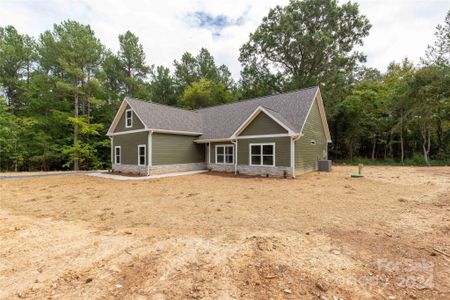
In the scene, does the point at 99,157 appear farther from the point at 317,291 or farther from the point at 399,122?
the point at 399,122

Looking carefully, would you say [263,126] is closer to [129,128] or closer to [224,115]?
[224,115]

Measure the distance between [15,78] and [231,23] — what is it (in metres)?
24.6

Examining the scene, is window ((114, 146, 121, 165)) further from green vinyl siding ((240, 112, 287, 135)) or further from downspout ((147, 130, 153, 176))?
green vinyl siding ((240, 112, 287, 135))

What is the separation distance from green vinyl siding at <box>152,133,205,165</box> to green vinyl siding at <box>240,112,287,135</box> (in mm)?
4885

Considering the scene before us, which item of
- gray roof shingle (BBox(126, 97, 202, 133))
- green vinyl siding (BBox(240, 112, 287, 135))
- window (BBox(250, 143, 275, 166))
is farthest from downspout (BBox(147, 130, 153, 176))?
window (BBox(250, 143, 275, 166))

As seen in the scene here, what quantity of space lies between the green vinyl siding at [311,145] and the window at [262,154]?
1489 millimetres

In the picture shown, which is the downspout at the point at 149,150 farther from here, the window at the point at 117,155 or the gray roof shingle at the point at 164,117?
the window at the point at 117,155

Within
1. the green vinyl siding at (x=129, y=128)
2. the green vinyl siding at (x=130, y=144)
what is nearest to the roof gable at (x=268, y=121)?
the green vinyl siding at (x=130, y=144)

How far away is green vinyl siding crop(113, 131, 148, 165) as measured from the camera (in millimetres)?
14762

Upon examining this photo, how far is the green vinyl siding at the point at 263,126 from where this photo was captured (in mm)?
12782

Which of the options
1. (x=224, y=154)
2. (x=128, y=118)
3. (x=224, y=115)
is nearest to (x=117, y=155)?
(x=128, y=118)

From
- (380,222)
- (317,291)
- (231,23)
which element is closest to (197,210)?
(317,291)

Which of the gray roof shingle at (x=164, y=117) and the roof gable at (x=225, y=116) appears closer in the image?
the roof gable at (x=225, y=116)

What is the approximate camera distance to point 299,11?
1053 inches
